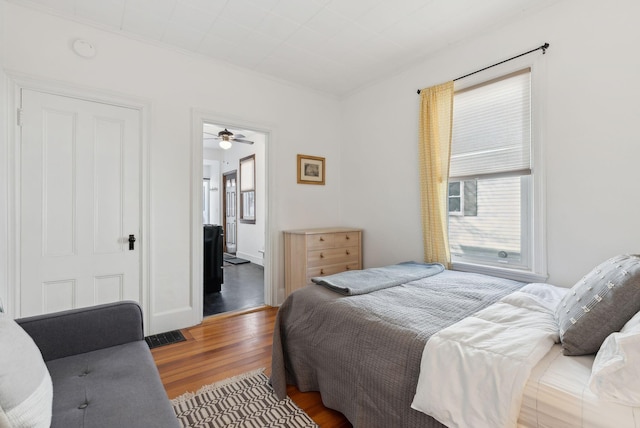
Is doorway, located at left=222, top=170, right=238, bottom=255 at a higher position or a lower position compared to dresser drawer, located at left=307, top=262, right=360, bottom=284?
higher

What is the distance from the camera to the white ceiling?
232 centimetres

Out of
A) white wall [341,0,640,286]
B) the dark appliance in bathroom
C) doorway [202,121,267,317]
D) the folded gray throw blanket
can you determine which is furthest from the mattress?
the dark appliance in bathroom

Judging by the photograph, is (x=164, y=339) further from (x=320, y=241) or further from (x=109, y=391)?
(x=320, y=241)

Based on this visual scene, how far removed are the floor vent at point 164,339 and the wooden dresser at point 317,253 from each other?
1.26m

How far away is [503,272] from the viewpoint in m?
2.60

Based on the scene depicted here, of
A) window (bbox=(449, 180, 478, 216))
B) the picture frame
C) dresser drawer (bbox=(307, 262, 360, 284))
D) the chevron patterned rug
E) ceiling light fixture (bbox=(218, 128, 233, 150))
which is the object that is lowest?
the chevron patterned rug

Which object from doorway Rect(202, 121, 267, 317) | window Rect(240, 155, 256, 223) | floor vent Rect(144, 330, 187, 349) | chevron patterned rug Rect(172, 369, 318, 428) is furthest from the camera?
window Rect(240, 155, 256, 223)

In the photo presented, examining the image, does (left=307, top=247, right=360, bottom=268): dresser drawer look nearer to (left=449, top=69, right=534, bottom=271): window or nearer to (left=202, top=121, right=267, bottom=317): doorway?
(left=202, top=121, right=267, bottom=317): doorway

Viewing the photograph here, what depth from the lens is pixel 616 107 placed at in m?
2.03

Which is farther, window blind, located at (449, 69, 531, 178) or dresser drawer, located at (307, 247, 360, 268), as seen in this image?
dresser drawer, located at (307, 247, 360, 268)

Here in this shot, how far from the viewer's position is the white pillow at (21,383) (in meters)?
0.81

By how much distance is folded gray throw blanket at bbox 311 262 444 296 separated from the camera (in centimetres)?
194

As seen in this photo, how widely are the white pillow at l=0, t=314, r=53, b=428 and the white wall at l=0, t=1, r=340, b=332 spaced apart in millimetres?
1685

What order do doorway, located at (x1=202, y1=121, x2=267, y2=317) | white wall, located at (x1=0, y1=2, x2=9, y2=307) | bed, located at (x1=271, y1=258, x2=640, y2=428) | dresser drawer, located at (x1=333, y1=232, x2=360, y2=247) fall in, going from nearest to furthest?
1. bed, located at (x1=271, y1=258, x2=640, y2=428)
2. white wall, located at (x1=0, y1=2, x2=9, y2=307)
3. dresser drawer, located at (x1=333, y1=232, x2=360, y2=247)
4. doorway, located at (x1=202, y1=121, x2=267, y2=317)
